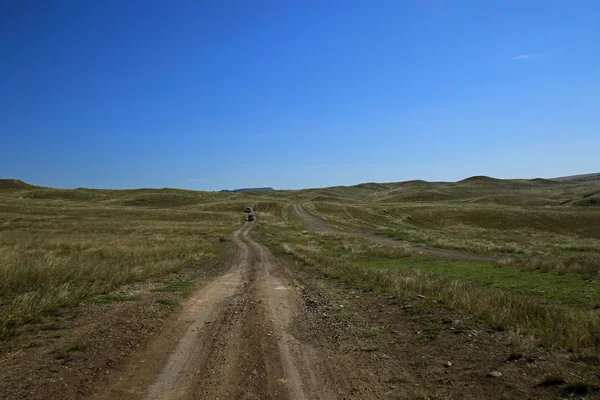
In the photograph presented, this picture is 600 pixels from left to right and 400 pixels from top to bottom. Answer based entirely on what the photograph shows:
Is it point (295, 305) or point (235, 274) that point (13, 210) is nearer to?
point (235, 274)

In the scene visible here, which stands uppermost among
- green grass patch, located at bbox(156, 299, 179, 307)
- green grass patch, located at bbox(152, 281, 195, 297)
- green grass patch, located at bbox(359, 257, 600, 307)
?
green grass patch, located at bbox(156, 299, 179, 307)

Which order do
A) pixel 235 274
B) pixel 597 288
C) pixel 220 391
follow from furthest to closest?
pixel 235 274
pixel 597 288
pixel 220 391

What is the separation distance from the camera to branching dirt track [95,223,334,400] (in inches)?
224

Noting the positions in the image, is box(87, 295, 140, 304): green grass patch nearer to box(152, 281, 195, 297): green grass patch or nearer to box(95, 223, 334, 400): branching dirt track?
box(152, 281, 195, 297): green grass patch

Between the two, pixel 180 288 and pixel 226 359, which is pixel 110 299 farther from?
pixel 226 359

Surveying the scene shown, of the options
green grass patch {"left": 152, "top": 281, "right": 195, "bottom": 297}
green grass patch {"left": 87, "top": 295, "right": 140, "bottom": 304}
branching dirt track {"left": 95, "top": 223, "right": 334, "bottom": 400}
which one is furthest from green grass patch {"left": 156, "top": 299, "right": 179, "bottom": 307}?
green grass patch {"left": 152, "top": 281, "right": 195, "bottom": 297}

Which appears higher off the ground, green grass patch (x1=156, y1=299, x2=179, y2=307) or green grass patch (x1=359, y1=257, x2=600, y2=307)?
green grass patch (x1=156, y1=299, x2=179, y2=307)

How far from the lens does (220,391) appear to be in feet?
18.6

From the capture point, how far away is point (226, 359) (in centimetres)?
694

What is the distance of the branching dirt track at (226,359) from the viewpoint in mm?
5691

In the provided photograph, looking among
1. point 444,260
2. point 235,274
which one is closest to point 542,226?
point 444,260

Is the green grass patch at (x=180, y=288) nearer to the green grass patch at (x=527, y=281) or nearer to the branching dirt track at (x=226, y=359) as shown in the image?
the branching dirt track at (x=226, y=359)

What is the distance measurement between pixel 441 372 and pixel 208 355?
4264 mm

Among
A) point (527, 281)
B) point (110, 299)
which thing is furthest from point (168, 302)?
point (527, 281)
